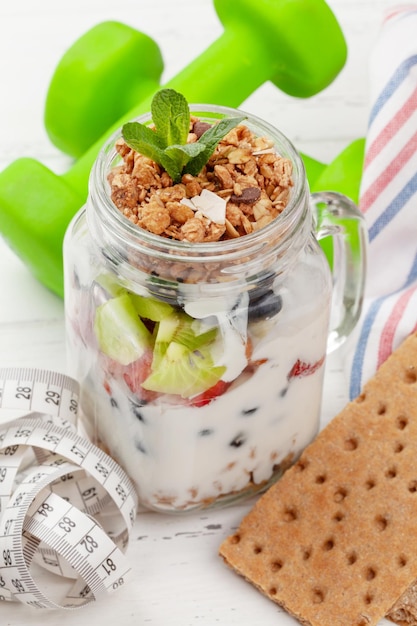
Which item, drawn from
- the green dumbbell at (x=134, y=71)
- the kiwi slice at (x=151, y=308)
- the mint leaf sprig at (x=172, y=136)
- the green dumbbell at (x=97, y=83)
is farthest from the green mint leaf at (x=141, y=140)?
the green dumbbell at (x=97, y=83)

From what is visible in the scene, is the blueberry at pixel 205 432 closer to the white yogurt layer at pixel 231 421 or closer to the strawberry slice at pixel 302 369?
the white yogurt layer at pixel 231 421

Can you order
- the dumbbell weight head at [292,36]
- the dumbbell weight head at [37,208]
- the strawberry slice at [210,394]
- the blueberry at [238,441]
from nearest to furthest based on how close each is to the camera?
the strawberry slice at [210,394] → the blueberry at [238,441] → the dumbbell weight head at [37,208] → the dumbbell weight head at [292,36]

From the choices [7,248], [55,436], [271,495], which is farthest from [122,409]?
[7,248]

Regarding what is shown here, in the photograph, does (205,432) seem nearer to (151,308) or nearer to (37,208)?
(151,308)

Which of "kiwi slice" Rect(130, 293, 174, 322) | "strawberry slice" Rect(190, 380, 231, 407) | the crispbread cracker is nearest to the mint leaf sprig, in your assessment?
"kiwi slice" Rect(130, 293, 174, 322)

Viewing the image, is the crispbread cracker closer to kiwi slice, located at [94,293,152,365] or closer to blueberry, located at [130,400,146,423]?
blueberry, located at [130,400,146,423]

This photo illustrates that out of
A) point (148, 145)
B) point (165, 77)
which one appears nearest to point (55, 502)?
point (148, 145)

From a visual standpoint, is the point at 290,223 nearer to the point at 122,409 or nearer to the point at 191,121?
the point at 191,121
